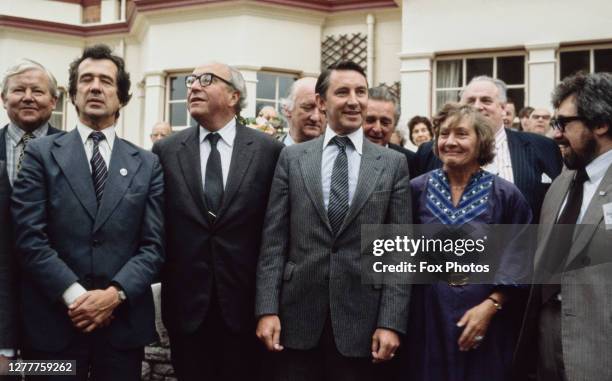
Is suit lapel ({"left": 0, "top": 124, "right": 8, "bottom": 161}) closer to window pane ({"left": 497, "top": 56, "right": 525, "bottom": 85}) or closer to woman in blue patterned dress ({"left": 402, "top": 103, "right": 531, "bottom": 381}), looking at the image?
woman in blue patterned dress ({"left": 402, "top": 103, "right": 531, "bottom": 381})

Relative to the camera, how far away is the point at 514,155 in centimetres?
380

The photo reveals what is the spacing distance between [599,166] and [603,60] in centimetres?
708

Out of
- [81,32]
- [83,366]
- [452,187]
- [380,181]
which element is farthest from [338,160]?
[81,32]

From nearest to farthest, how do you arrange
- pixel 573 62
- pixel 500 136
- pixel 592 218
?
pixel 592 218 < pixel 500 136 < pixel 573 62

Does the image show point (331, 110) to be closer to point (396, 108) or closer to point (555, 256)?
point (396, 108)

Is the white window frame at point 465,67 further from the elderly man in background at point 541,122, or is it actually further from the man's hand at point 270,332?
the man's hand at point 270,332

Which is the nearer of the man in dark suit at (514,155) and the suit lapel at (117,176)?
the suit lapel at (117,176)

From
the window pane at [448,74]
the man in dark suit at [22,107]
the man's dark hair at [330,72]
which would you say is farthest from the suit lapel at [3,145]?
the window pane at [448,74]

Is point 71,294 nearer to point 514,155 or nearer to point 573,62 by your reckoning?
point 514,155

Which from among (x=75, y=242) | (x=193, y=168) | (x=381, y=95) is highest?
(x=381, y=95)

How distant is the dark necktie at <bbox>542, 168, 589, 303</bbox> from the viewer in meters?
2.84

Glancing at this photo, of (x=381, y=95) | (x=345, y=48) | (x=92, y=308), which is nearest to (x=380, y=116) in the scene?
(x=381, y=95)

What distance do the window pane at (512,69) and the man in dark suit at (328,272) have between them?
23.2ft

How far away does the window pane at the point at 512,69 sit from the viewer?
9.50 meters
